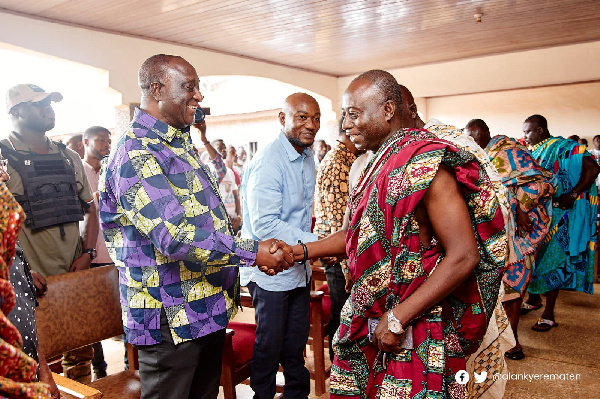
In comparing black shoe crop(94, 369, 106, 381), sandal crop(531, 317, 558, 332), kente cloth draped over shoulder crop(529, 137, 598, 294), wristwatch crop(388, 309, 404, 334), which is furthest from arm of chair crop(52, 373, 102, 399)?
kente cloth draped over shoulder crop(529, 137, 598, 294)

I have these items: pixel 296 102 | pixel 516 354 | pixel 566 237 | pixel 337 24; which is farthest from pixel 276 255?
pixel 337 24

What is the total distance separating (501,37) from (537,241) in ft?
14.1

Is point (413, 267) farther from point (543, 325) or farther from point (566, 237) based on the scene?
point (566, 237)

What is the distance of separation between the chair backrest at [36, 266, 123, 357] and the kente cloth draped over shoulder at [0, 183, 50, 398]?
1348mm

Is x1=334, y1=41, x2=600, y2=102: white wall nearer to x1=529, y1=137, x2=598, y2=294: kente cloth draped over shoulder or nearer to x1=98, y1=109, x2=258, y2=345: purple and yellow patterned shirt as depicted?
x1=529, y1=137, x2=598, y2=294: kente cloth draped over shoulder

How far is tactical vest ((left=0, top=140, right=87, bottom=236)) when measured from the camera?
2.86 m

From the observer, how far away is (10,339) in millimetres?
817

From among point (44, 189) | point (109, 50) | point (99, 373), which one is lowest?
point (99, 373)

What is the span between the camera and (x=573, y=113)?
9328 millimetres

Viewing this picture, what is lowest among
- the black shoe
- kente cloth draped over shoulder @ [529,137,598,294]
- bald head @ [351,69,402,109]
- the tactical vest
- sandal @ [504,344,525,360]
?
sandal @ [504,344,525,360]

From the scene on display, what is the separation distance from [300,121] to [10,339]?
2.16 metres

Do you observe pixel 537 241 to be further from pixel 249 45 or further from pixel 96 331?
pixel 249 45

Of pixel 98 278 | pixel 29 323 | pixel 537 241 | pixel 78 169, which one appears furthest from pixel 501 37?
pixel 29 323

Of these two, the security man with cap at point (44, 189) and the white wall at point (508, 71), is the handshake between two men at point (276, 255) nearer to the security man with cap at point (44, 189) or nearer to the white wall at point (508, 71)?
the security man with cap at point (44, 189)
